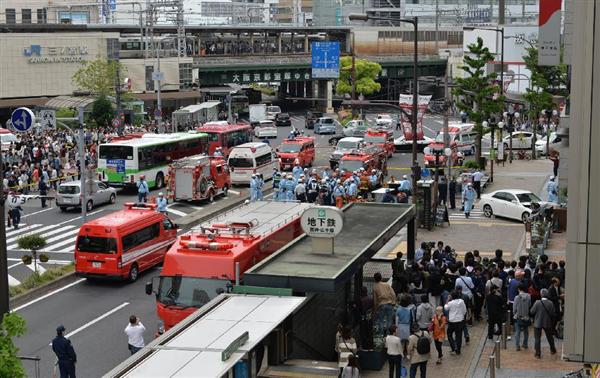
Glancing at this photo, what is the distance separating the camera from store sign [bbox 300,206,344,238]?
2042 cm

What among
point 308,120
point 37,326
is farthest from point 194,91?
point 37,326

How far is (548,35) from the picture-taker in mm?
32688

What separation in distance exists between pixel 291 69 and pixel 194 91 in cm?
1628

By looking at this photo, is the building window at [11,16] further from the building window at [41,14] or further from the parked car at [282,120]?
the parked car at [282,120]

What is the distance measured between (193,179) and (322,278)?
86.6ft

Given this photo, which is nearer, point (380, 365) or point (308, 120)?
point (380, 365)

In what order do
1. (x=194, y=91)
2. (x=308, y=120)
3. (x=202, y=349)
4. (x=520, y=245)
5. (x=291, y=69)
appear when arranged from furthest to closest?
(x=291, y=69), (x=194, y=91), (x=308, y=120), (x=520, y=245), (x=202, y=349)

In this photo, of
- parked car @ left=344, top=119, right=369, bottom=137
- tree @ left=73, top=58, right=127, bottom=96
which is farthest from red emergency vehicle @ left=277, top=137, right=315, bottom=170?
tree @ left=73, top=58, right=127, bottom=96

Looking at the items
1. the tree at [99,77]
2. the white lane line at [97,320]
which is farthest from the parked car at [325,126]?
the white lane line at [97,320]

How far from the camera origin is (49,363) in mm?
22078

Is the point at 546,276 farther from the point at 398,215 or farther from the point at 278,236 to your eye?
the point at 278,236

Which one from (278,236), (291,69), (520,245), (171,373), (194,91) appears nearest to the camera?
(171,373)

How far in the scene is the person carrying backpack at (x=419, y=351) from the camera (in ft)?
61.9

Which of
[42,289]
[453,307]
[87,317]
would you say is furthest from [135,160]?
[453,307]
